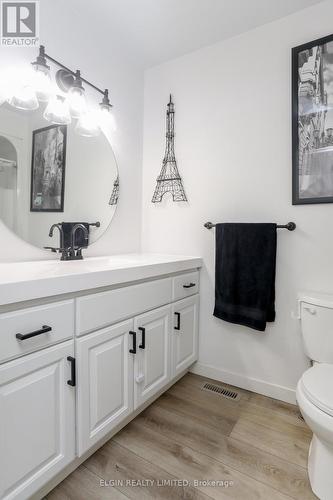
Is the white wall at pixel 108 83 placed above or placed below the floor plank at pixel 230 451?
above

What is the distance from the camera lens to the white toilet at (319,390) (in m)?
1.02

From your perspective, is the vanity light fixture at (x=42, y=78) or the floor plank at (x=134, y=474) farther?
the vanity light fixture at (x=42, y=78)

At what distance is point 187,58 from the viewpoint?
2016 millimetres

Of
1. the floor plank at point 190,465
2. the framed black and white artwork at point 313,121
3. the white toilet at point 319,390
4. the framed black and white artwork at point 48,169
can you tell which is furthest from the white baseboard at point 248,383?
the framed black and white artwork at point 48,169

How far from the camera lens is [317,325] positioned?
146 centimetres

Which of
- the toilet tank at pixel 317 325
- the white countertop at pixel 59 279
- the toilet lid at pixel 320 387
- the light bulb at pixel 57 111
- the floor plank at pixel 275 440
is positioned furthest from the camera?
the light bulb at pixel 57 111

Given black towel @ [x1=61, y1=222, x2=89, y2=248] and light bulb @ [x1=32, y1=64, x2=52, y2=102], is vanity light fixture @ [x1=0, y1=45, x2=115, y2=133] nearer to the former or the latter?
light bulb @ [x1=32, y1=64, x2=52, y2=102]

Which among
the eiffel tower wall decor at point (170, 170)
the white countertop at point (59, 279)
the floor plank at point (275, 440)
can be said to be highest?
the eiffel tower wall decor at point (170, 170)

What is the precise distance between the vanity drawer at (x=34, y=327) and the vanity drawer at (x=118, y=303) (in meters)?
0.06

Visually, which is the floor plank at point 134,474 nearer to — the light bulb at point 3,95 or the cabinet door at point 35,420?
the cabinet door at point 35,420

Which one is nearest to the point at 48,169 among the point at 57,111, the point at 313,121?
the point at 57,111

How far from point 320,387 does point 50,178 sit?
5.46 ft

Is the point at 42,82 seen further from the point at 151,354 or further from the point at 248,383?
the point at 248,383

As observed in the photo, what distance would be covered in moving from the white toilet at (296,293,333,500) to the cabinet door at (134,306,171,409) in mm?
740
